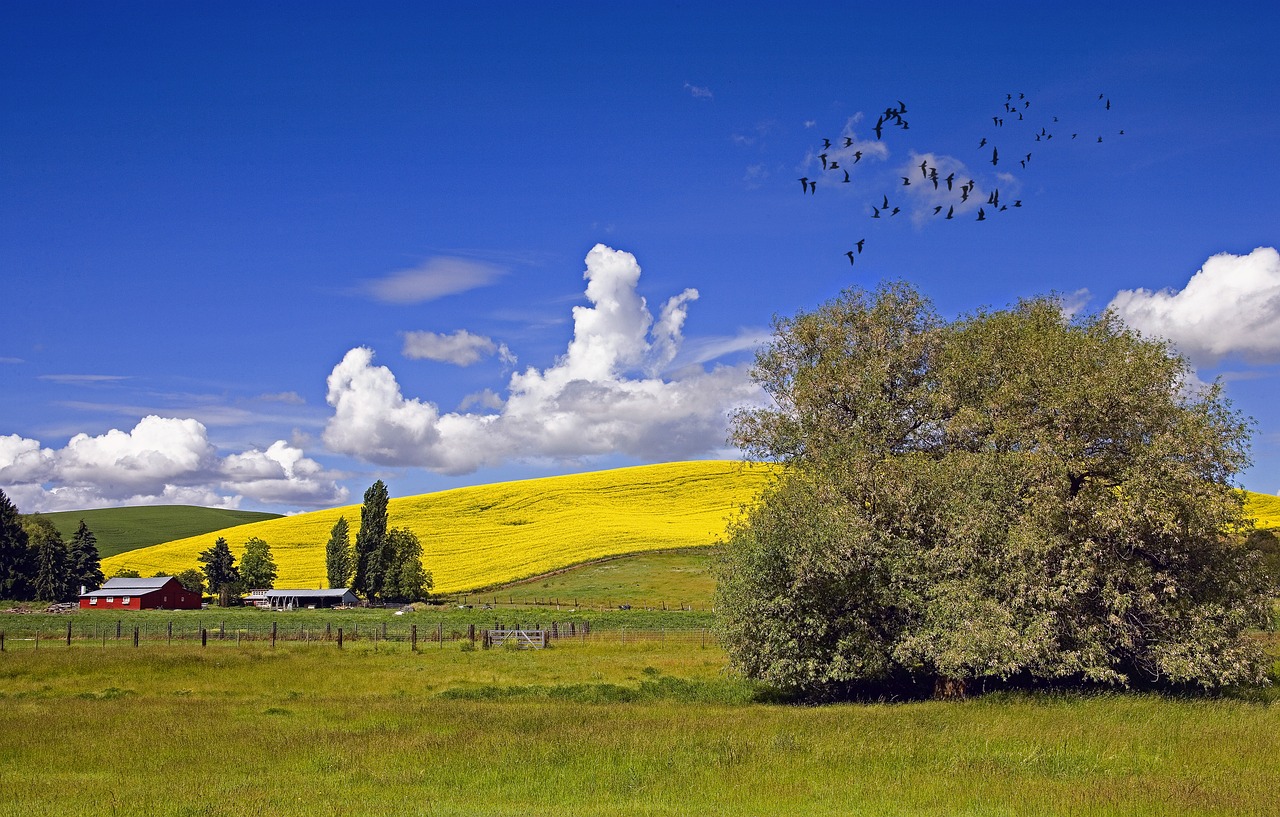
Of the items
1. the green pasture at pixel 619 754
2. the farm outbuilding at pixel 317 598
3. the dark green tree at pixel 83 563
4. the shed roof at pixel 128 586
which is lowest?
the green pasture at pixel 619 754

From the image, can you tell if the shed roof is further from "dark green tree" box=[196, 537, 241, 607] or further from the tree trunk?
the tree trunk

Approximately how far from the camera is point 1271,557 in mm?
70125

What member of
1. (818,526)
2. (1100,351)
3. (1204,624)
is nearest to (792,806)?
(818,526)

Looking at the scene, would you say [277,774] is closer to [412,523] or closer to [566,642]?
[566,642]

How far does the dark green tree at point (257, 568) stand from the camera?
10700 cm

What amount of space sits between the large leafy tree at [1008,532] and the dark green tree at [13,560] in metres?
106

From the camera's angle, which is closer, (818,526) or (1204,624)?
(1204,624)

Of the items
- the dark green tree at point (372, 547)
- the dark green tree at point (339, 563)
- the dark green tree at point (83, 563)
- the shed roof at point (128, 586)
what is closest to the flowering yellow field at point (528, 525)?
the dark green tree at point (372, 547)

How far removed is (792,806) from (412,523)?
11761cm

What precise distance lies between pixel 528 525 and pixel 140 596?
146 feet

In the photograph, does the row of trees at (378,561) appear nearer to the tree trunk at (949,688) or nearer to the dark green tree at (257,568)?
the dark green tree at (257,568)

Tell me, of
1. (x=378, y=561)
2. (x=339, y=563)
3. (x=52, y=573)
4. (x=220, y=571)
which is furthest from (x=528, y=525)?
(x=52, y=573)

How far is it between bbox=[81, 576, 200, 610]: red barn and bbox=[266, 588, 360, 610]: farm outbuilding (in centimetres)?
950

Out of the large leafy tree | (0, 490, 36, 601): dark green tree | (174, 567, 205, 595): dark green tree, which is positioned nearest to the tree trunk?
the large leafy tree
